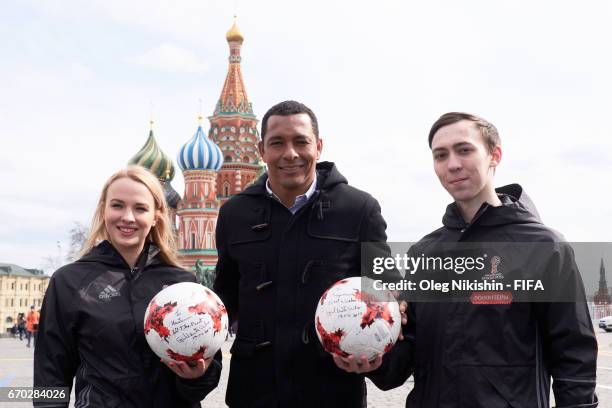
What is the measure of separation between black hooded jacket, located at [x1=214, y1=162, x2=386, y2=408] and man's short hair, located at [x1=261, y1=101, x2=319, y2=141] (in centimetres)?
38

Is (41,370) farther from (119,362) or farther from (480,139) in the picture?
(480,139)

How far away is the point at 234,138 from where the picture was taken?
196 ft

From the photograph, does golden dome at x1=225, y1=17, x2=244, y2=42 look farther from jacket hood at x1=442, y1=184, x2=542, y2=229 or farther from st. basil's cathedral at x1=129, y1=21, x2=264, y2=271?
jacket hood at x1=442, y1=184, x2=542, y2=229

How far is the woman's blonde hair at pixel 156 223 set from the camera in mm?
4309

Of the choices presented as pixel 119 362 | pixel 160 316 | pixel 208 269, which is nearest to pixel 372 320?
pixel 160 316

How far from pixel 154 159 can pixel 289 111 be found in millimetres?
55789

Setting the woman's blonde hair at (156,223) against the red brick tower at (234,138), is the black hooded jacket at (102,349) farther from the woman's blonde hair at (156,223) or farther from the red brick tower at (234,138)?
the red brick tower at (234,138)

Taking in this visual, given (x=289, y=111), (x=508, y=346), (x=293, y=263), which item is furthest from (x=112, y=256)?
(x=508, y=346)

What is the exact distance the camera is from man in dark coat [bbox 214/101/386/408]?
420 centimetres

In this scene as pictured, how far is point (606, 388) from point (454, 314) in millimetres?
9227

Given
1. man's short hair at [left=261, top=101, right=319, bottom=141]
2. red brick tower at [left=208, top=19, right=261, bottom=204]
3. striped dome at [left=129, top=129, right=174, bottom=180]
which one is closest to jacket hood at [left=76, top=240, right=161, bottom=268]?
man's short hair at [left=261, top=101, right=319, bottom=141]

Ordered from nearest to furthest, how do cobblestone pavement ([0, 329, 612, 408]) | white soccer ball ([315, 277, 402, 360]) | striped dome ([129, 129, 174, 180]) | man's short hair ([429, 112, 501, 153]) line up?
white soccer ball ([315, 277, 402, 360])
man's short hair ([429, 112, 501, 153])
cobblestone pavement ([0, 329, 612, 408])
striped dome ([129, 129, 174, 180])

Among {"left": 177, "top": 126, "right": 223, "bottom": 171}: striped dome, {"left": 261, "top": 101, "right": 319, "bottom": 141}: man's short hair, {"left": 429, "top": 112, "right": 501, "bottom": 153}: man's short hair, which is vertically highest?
{"left": 177, "top": 126, "right": 223, "bottom": 171}: striped dome

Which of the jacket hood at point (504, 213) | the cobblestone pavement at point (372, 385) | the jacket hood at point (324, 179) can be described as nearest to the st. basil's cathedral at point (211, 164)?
the cobblestone pavement at point (372, 385)
